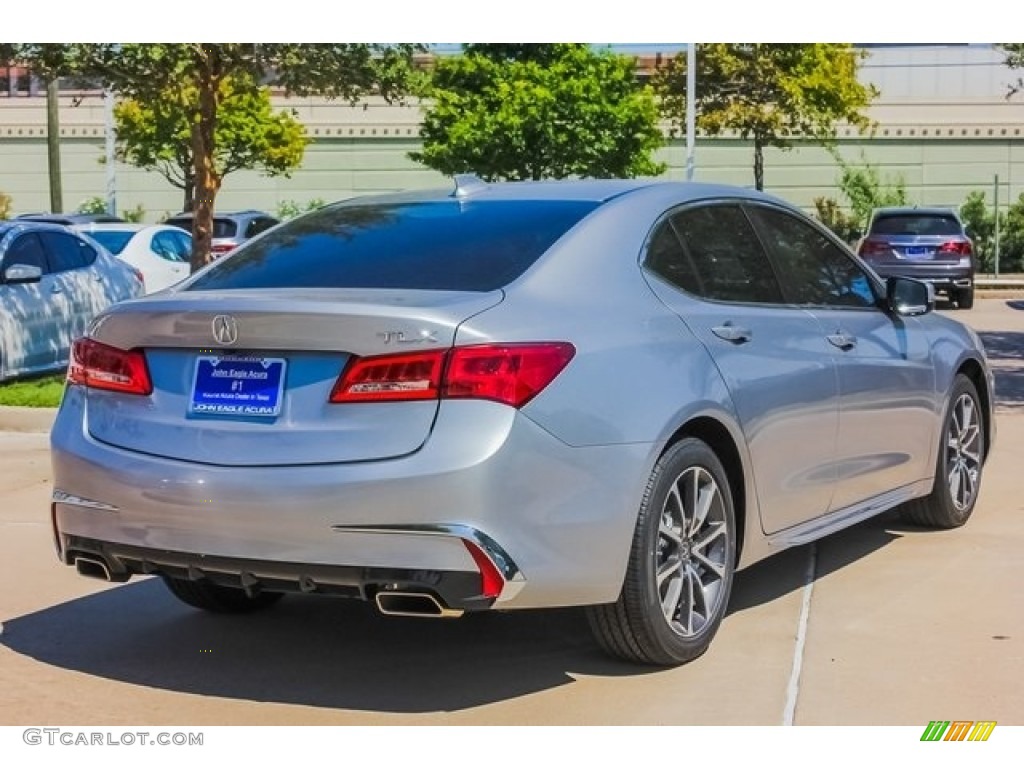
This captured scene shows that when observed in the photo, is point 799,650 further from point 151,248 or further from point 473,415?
point 151,248

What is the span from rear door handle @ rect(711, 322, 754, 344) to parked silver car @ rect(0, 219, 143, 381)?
330 inches

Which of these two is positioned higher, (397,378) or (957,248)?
(397,378)

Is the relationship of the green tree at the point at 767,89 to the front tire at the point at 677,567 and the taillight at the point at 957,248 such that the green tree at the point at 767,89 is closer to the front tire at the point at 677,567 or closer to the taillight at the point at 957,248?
the taillight at the point at 957,248

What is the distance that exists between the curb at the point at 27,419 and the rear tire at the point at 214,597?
5326 mm

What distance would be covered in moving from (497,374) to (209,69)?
11633mm

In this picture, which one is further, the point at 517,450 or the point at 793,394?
the point at 793,394

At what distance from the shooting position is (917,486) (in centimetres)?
705

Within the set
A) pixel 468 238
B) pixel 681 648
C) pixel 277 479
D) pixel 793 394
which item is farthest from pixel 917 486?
pixel 277 479

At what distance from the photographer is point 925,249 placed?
79.5 ft

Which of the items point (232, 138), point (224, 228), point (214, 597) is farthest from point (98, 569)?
point (232, 138)

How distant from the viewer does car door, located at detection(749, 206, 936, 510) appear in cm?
633

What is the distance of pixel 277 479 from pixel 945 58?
39987 mm

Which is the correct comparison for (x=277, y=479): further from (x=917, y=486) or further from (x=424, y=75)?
(x=424, y=75)

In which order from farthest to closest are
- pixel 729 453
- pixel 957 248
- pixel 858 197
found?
1. pixel 858 197
2. pixel 957 248
3. pixel 729 453
